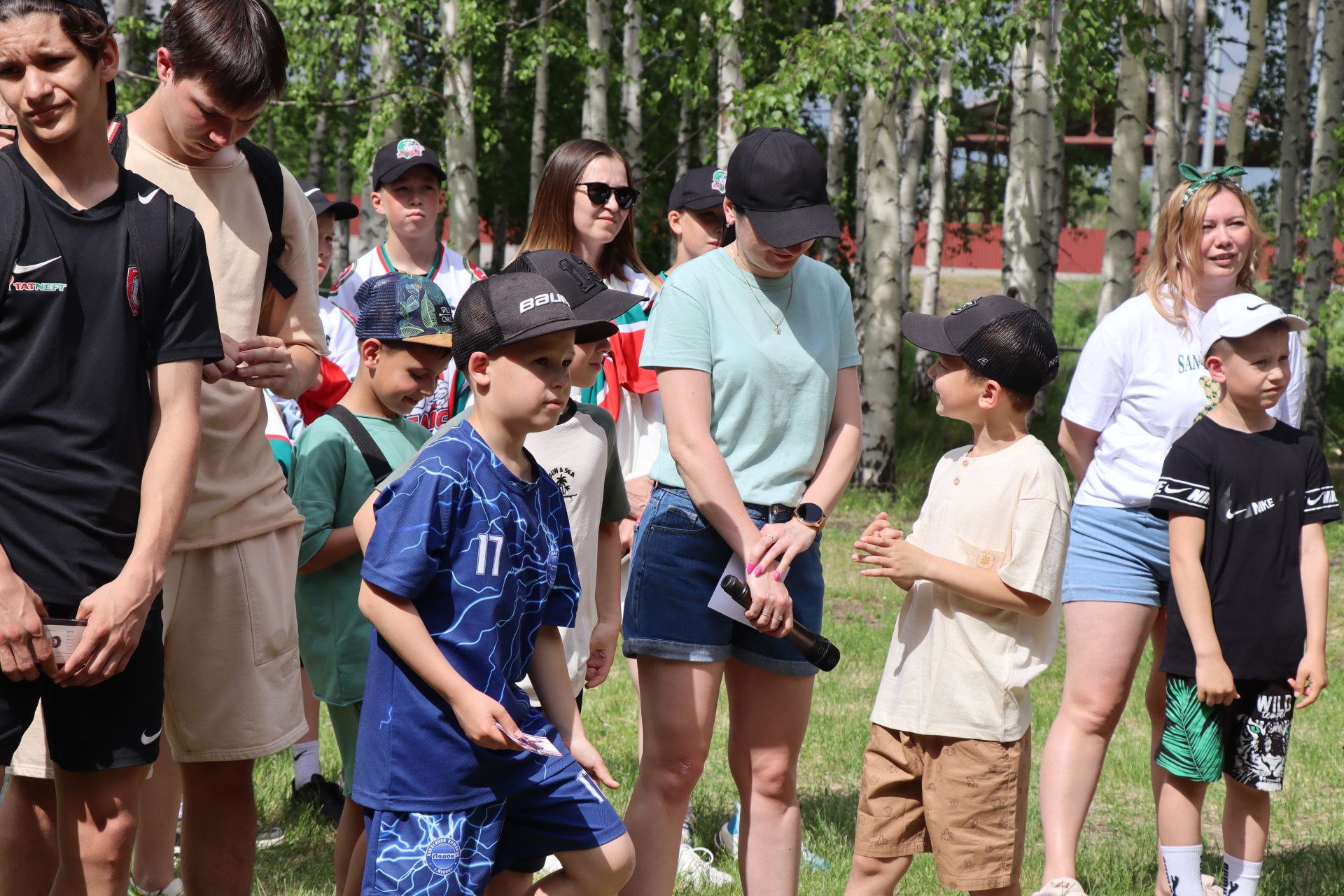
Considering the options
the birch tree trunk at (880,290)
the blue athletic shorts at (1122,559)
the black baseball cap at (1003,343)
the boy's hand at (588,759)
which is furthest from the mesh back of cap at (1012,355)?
the birch tree trunk at (880,290)

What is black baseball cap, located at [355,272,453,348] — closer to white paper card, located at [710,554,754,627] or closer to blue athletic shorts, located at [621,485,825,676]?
blue athletic shorts, located at [621,485,825,676]

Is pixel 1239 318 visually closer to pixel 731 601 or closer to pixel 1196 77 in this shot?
pixel 731 601

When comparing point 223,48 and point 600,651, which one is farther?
point 600,651

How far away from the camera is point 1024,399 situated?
353 centimetres

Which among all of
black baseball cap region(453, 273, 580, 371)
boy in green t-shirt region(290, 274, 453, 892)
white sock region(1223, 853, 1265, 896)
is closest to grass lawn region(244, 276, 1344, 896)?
white sock region(1223, 853, 1265, 896)

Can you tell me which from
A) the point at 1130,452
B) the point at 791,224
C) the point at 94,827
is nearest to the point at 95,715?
the point at 94,827

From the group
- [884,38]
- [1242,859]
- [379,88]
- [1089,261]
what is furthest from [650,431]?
[1089,261]

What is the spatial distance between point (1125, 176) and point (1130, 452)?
8.91 meters

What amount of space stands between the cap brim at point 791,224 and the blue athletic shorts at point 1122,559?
52.3 inches

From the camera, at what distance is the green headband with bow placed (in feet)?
13.6

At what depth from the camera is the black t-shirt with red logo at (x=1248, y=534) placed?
142 inches

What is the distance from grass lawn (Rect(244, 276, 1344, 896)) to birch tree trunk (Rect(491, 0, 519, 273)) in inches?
607

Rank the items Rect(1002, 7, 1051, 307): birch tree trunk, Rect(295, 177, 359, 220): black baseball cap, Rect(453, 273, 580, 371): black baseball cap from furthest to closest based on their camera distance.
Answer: Rect(1002, 7, 1051, 307): birch tree trunk
Rect(295, 177, 359, 220): black baseball cap
Rect(453, 273, 580, 371): black baseball cap

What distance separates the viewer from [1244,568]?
11.9 ft
